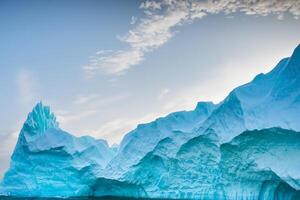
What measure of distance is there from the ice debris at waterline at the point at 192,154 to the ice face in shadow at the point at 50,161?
86 mm

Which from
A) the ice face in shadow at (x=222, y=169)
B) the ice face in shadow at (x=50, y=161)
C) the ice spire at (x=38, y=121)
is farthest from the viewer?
the ice spire at (x=38, y=121)

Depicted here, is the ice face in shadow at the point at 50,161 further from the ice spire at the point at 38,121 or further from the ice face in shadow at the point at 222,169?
the ice face in shadow at the point at 222,169

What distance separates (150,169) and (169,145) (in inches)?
107

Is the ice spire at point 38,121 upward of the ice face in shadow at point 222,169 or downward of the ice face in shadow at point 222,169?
upward

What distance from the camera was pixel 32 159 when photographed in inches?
1329

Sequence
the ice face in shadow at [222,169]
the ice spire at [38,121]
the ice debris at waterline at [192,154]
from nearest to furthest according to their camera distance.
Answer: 1. the ice face in shadow at [222,169]
2. the ice debris at waterline at [192,154]
3. the ice spire at [38,121]

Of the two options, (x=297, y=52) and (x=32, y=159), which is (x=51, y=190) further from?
(x=297, y=52)

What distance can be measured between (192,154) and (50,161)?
1389cm

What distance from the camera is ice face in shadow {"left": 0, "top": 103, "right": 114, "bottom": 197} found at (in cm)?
3312

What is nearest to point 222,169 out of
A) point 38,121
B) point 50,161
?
point 50,161

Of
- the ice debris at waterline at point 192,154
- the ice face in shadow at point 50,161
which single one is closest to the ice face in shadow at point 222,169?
the ice debris at waterline at point 192,154

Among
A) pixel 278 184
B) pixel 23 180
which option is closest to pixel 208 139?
pixel 278 184

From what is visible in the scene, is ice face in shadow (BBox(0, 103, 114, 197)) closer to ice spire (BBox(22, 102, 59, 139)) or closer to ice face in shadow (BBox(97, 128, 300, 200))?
ice spire (BBox(22, 102, 59, 139))

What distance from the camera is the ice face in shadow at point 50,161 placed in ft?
109
